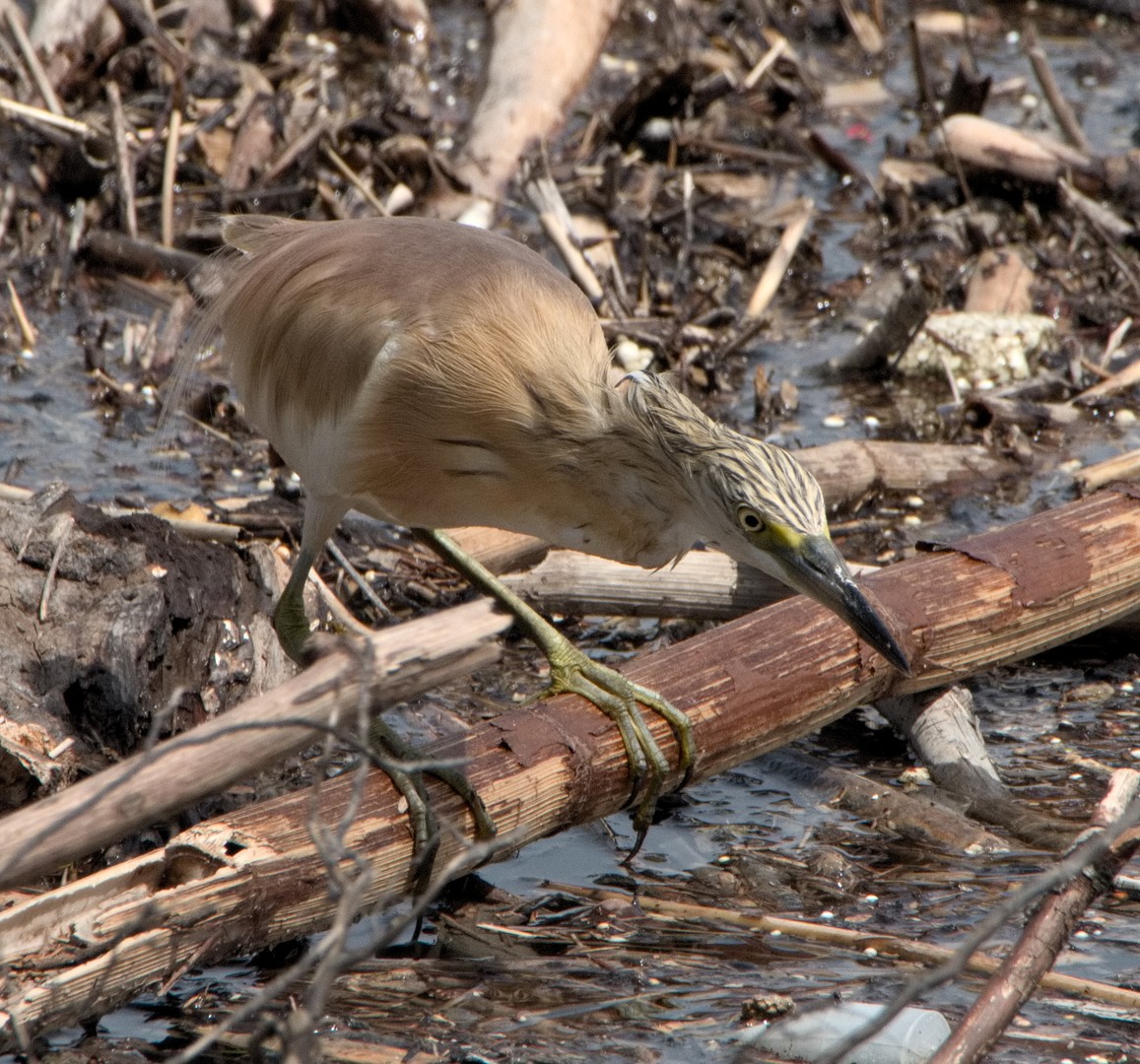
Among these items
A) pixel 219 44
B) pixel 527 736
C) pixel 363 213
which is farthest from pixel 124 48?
pixel 527 736

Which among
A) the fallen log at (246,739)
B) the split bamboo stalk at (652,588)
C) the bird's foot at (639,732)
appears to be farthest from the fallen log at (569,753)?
the split bamboo stalk at (652,588)

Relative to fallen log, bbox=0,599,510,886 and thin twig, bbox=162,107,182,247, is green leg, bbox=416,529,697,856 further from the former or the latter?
thin twig, bbox=162,107,182,247

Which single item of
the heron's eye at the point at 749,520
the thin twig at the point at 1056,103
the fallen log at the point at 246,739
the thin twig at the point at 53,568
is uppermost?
the thin twig at the point at 1056,103

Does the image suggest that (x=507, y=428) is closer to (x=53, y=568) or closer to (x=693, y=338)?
(x=53, y=568)

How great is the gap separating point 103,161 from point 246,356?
325 centimetres

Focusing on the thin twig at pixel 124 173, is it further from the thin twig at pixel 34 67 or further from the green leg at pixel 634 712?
the green leg at pixel 634 712

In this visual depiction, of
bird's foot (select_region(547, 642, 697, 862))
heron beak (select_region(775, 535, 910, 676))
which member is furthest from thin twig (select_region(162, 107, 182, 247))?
heron beak (select_region(775, 535, 910, 676))

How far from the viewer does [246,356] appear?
14.3 ft

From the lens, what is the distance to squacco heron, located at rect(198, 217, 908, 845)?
3521mm

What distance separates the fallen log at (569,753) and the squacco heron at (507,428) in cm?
17

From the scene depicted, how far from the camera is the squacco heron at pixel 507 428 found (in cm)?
352

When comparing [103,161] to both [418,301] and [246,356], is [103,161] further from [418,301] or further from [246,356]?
[418,301]

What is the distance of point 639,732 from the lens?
3.68 meters

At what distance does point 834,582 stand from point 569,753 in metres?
0.72
